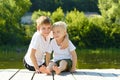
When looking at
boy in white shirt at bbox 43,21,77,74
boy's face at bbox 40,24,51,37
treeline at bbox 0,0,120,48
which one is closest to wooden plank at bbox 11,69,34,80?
boy in white shirt at bbox 43,21,77,74

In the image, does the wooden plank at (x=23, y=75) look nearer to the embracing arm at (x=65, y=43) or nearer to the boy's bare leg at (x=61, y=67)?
the boy's bare leg at (x=61, y=67)

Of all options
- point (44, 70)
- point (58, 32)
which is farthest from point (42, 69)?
point (58, 32)

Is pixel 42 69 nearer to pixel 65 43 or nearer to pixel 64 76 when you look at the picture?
pixel 64 76

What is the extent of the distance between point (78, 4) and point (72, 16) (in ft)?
85.8

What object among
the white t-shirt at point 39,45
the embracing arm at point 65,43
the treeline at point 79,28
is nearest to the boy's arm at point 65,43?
the embracing arm at point 65,43

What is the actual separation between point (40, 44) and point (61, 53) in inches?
13.8

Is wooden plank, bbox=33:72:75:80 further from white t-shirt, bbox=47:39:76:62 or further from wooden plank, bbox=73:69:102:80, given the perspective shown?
white t-shirt, bbox=47:39:76:62

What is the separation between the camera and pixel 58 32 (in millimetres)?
6359

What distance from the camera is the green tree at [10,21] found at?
41344 millimetres

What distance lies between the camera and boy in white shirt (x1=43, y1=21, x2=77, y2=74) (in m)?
6.32

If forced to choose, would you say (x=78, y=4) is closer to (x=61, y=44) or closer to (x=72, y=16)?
(x=72, y=16)

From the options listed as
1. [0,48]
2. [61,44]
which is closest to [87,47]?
[0,48]

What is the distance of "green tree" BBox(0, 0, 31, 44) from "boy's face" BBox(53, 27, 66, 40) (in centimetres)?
3487

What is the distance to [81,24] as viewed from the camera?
44406 millimetres
